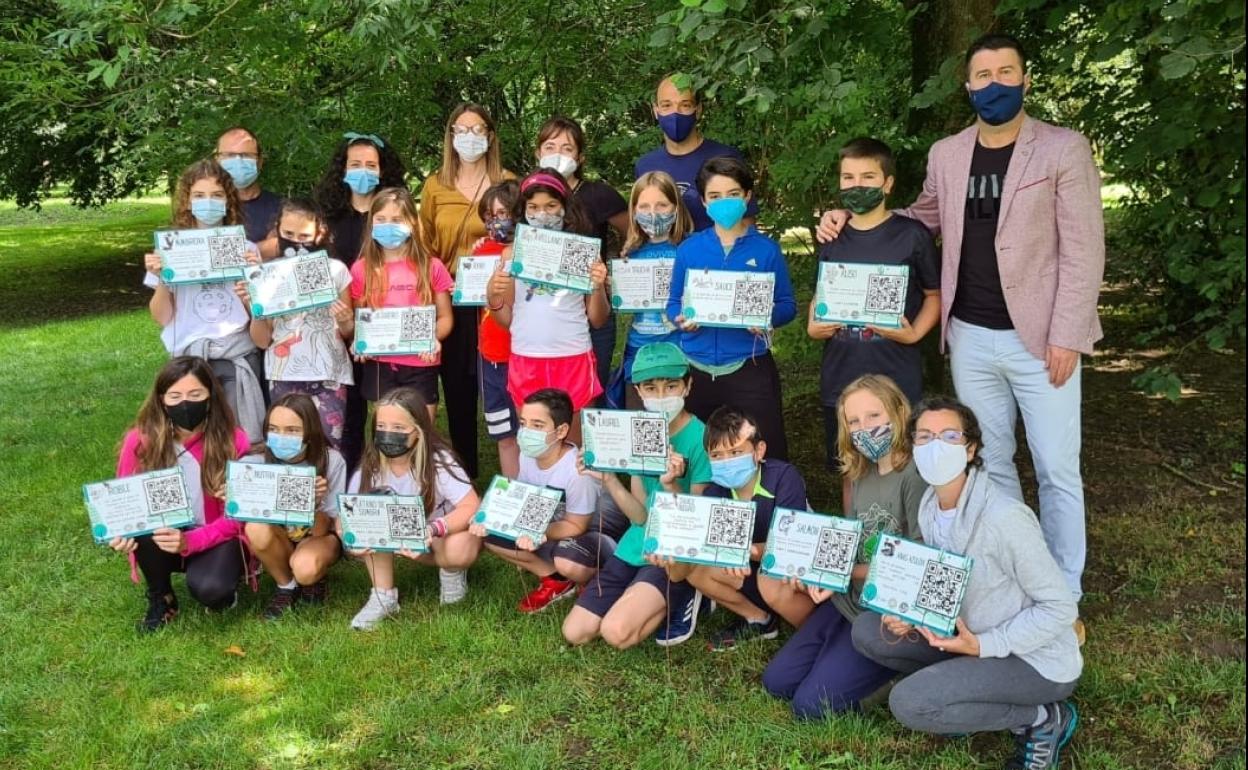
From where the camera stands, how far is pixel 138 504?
15.6ft

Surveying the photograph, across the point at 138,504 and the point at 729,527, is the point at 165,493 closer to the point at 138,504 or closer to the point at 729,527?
the point at 138,504

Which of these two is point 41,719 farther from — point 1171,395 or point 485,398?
point 1171,395

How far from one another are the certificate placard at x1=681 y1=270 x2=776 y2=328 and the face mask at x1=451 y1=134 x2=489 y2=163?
1.56 meters

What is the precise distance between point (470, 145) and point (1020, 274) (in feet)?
9.58

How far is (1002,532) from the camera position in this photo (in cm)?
359

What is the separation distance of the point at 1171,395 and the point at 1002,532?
4.09 feet

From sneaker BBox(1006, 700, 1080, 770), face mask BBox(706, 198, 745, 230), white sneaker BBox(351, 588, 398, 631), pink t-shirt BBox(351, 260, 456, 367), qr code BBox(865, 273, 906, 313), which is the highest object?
face mask BBox(706, 198, 745, 230)

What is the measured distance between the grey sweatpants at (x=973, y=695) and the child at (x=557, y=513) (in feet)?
5.65

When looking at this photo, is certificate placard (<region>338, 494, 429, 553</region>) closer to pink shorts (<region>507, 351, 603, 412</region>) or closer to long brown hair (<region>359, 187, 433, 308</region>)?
pink shorts (<region>507, 351, 603, 412</region>)

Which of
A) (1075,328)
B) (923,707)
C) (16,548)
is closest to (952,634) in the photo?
(923,707)

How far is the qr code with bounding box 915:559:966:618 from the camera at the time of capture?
3510mm

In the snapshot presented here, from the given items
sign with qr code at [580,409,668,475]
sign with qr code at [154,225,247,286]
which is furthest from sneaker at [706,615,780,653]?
sign with qr code at [154,225,247,286]

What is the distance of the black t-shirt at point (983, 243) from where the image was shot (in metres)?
4.21

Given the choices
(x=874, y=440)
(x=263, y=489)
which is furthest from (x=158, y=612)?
(x=874, y=440)
